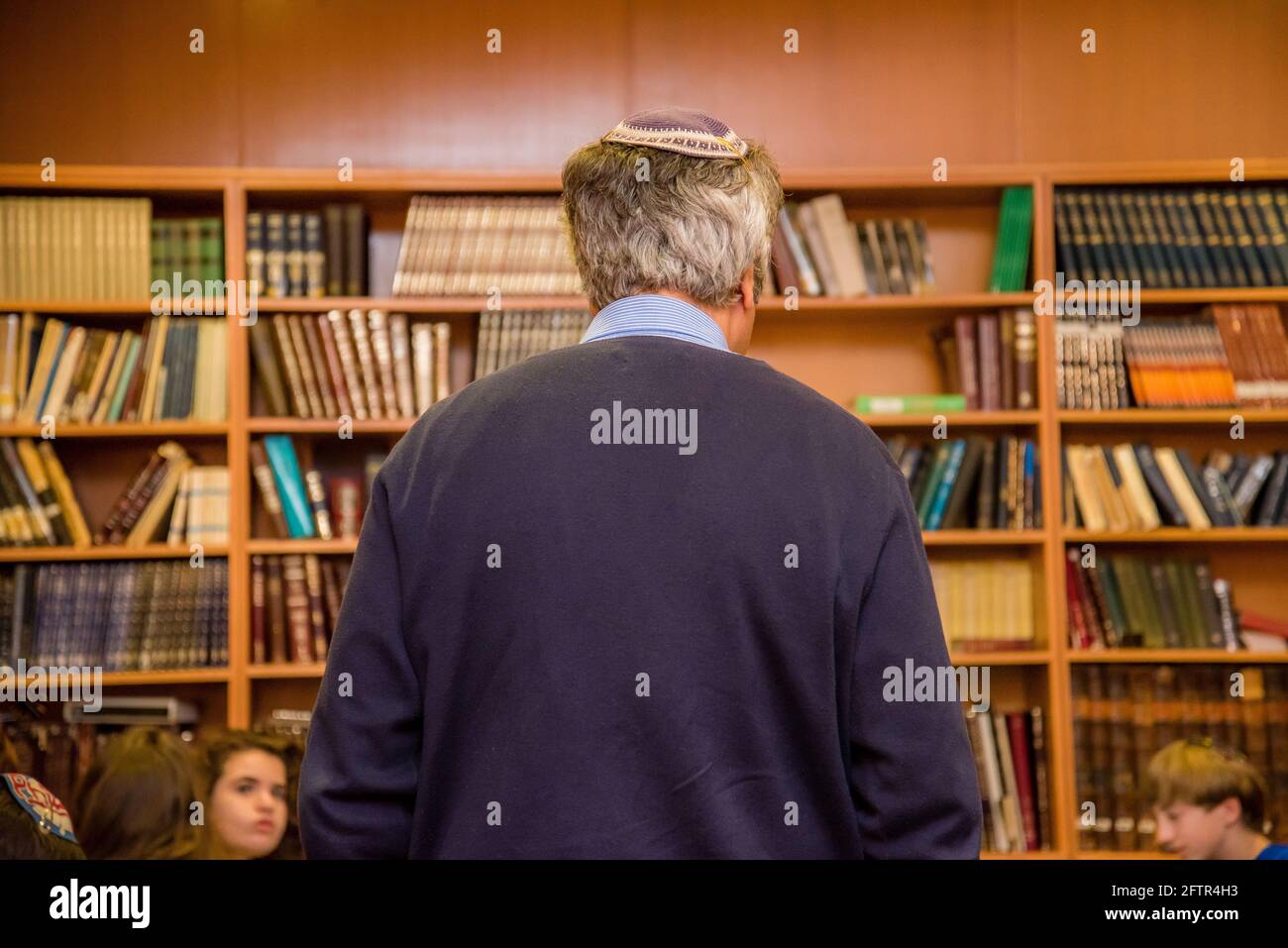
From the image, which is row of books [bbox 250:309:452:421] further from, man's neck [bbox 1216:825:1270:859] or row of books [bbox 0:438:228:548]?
man's neck [bbox 1216:825:1270:859]

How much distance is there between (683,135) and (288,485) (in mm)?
2588

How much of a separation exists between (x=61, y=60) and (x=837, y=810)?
12.2 ft

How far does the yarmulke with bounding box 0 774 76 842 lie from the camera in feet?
4.81

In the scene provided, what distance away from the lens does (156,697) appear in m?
3.58

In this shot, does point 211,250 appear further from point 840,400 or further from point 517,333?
point 840,400

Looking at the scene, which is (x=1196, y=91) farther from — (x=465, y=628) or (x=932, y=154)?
(x=465, y=628)

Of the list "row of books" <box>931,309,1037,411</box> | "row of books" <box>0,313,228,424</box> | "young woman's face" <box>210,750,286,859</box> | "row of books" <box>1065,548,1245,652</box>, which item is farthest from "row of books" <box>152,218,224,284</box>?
"row of books" <box>1065,548,1245,652</box>

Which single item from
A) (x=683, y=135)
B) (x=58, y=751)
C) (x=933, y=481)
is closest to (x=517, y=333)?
(x=933, y=481)

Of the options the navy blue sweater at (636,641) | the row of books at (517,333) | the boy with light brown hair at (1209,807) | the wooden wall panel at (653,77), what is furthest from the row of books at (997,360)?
the navy blue sweater at (636,641)

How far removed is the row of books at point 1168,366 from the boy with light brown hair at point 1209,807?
1303mm

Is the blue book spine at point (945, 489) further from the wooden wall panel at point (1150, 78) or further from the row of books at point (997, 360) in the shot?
the wooden wall panel at point (1150, 78)

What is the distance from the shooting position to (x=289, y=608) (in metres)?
3.54
